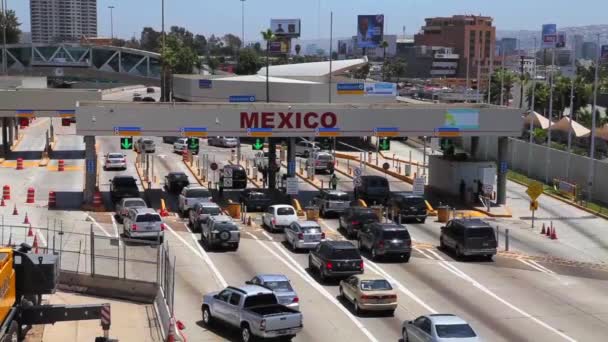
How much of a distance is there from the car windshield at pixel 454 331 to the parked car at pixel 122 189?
2928cm

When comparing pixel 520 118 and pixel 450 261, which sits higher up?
pixel 520 118

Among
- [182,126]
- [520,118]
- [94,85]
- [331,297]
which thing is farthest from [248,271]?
[94,85]

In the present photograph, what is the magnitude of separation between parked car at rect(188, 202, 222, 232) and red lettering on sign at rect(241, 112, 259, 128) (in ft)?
24.2

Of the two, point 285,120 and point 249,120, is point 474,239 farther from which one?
point 249,120

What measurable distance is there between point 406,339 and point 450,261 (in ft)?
42.8

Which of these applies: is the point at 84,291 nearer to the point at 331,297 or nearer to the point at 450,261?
the point at 331,297

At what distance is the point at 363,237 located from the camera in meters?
37.2

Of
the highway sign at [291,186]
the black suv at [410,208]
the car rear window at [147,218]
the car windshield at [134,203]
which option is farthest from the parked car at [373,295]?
the highway sign at [291,186]

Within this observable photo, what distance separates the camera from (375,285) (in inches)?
1052

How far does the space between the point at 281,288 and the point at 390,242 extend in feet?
31.7

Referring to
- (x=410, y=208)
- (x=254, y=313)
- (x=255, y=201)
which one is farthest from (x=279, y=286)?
(x=255, y=201)

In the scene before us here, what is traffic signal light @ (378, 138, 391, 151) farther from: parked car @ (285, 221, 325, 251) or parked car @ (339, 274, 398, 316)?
parked car @ (339, 274, 398, 316)

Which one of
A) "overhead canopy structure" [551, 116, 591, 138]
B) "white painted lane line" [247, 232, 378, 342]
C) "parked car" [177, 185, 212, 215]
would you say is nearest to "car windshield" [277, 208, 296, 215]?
"white painted lane line" [247, 232, 378, 342]

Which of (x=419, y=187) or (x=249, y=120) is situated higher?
(x=249, y=120)
